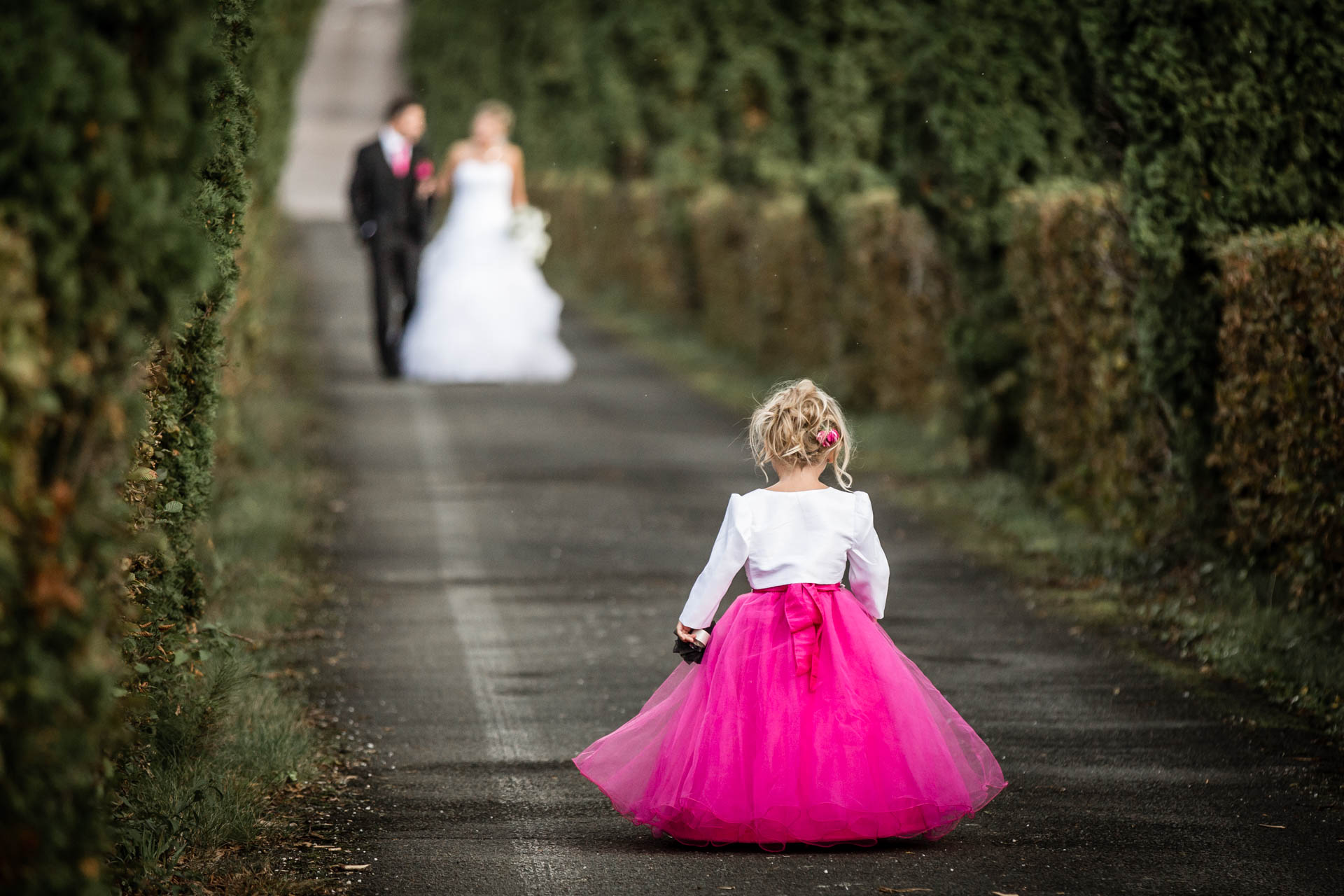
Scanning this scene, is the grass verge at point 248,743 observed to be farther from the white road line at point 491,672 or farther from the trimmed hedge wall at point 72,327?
the trimmed hedge wall at point 72,327

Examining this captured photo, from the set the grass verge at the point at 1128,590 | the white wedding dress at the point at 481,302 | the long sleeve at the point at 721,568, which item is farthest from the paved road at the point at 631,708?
the white wedding dress at the point at 481,302

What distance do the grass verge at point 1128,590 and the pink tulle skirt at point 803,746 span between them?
2.23 metres

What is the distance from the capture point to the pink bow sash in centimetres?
577

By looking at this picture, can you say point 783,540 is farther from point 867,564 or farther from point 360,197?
point 360,197

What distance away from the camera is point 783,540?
591cm

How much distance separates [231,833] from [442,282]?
1383cm

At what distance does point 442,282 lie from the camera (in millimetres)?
19375

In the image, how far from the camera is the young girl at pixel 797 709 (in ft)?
18.7

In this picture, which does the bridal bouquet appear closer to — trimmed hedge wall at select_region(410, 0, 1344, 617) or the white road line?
trimmed hedge wall at select_region(410, 0, 1344, 617)

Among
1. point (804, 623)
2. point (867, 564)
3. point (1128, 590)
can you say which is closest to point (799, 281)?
point (1128, 590)

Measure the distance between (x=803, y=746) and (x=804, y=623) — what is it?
368 millimetres

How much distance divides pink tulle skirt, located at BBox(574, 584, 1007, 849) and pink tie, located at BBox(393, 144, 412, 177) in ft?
42.2

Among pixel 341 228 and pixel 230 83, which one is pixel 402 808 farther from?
pixel 341 228

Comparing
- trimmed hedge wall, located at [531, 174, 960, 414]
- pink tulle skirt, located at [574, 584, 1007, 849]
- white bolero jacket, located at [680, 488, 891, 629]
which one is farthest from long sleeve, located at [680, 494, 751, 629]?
trimmed hedge wall, located at [531, 174, 960, 414]
